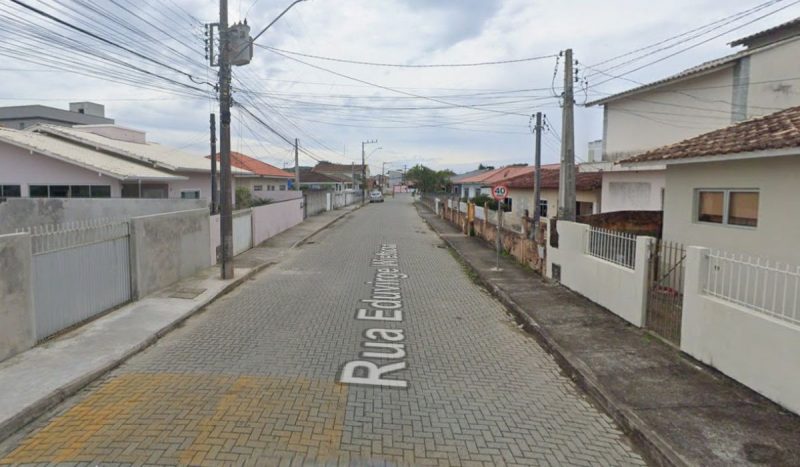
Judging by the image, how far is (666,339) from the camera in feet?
22.9

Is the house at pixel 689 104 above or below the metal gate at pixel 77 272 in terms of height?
above

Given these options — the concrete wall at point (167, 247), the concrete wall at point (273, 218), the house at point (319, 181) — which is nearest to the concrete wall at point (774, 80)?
the concrete wall at point (167, 247)

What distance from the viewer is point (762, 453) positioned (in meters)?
4.10

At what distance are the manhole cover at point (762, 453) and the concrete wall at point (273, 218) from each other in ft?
54.7

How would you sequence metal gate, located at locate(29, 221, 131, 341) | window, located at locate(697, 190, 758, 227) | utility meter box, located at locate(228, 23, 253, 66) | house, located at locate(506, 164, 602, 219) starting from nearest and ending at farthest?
metal gate, located at locate(29, 221, 131, 341) → window, located at locate(697, 190, 758, 227) → utility meter box, located at locate(228, 23, 253, 66) → house, located at locate(506, 164, 602, 219)

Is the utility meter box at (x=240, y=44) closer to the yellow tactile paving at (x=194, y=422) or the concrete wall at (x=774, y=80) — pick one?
the yellow tactile paving at (x=194, y=422)

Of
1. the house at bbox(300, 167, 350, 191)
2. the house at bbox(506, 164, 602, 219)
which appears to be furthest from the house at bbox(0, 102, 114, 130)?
the house at bbox(506, 164, 602, 219)

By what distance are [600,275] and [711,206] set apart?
2.19 metres

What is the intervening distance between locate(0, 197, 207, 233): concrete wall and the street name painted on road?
7989 millimetres

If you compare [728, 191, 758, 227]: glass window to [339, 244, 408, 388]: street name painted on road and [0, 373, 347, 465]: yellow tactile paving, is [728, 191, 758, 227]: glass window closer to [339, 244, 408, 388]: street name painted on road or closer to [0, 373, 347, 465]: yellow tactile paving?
[339, 244, 408, 388]: street name painted on road

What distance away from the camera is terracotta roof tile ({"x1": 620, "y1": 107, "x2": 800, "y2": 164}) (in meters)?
6.66

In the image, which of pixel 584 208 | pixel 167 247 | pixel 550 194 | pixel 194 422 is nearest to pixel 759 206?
pixel 194 422

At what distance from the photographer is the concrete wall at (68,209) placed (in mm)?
15602

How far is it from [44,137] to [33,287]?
737 inches
